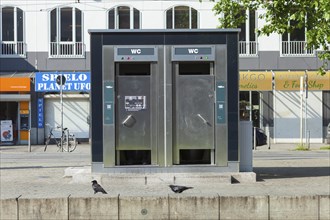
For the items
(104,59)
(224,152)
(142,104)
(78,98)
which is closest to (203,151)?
(224,152)

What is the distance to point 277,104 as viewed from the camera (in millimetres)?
33906

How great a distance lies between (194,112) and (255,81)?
21008mm

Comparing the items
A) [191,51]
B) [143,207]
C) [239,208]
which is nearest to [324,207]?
[239,208]

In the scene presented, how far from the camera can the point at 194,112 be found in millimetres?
12445

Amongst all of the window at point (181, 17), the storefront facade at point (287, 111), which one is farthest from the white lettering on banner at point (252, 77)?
the window at point (181, 17)

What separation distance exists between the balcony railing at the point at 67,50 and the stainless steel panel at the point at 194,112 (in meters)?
22.2

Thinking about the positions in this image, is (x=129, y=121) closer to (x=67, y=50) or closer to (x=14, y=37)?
(x=67, y=50)

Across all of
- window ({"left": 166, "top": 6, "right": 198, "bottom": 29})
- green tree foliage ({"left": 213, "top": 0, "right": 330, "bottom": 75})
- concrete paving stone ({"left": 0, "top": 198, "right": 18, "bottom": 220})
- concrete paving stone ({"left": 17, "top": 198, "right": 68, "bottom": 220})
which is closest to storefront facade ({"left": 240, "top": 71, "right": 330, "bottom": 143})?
window ({"left": 166, "top": 6, "right": 198, "bottom": 29})

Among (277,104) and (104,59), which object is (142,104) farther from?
(277,104)

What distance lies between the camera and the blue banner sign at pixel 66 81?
32.6m

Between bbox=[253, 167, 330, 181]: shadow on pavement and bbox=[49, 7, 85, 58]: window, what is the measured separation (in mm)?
20079

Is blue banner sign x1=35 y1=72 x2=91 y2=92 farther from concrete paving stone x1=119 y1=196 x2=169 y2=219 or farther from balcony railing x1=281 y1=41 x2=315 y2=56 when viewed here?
concrete paving stone x1=119 y1=196 x2=169 y2=219

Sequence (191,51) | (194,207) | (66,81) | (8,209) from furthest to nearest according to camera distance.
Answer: (66,81)
(191,51)
(194,207)
(8,209)

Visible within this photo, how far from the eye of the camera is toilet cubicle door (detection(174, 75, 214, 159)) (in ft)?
40.7
